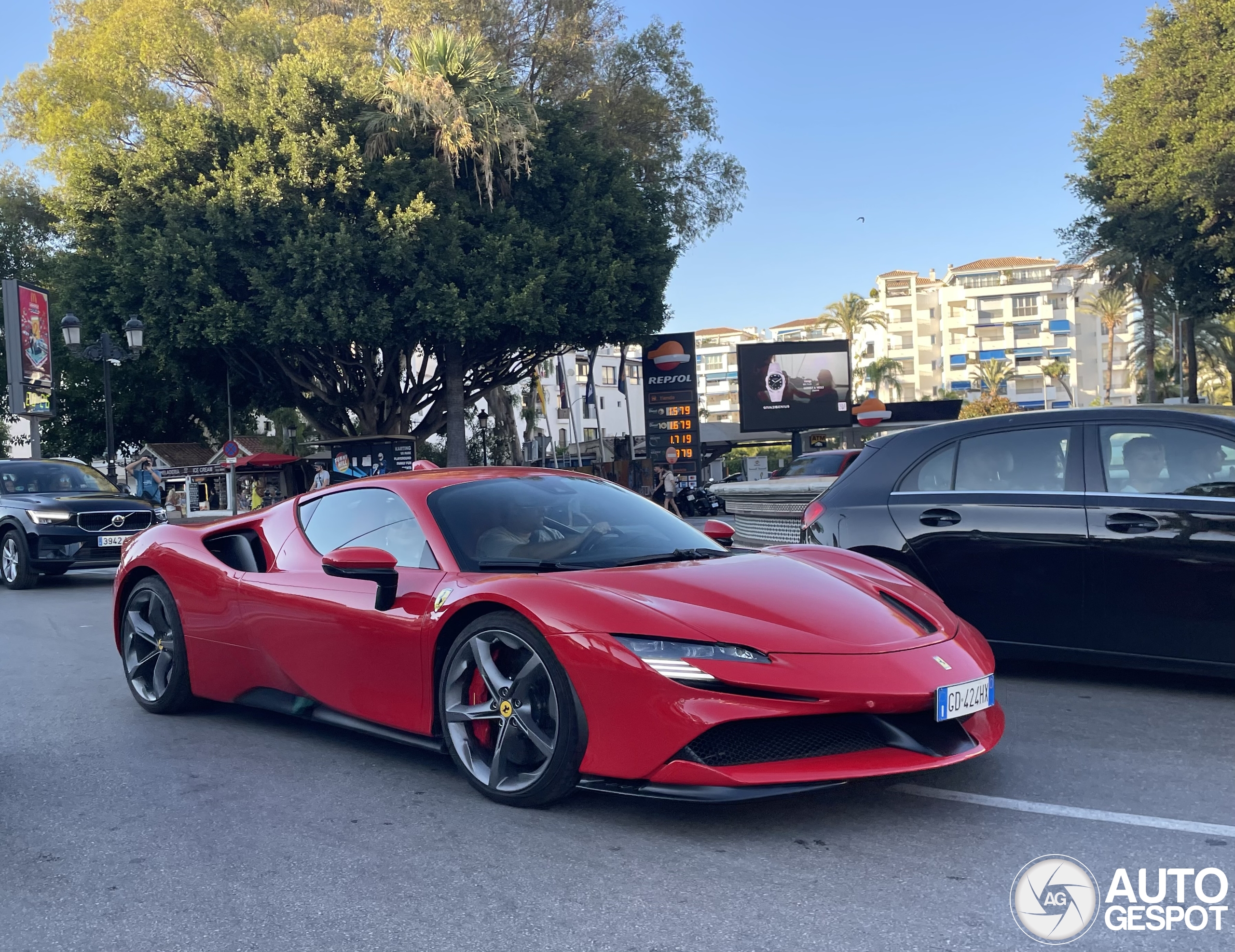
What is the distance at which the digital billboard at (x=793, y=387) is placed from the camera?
41.8 meters

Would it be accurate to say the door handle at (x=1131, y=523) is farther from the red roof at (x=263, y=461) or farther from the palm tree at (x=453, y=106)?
the red roof at (x=263, y=461)

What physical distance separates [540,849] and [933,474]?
3.58 m

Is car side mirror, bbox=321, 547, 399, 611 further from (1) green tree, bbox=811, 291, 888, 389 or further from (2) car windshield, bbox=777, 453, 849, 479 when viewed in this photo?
(1) green tree, bbox=811, 291, 888, 389

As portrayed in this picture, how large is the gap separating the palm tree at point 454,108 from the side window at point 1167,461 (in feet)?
82.4

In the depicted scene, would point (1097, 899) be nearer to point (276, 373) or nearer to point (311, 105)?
point (311, 105)

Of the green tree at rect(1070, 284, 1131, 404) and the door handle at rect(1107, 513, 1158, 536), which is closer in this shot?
the door handle at rect(1107, 513, 1158, 536)

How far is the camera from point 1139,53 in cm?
3025

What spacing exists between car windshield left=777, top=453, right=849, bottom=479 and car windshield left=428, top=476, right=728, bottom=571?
1251 centimetres

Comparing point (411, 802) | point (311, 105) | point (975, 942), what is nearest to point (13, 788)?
point (411, 802)

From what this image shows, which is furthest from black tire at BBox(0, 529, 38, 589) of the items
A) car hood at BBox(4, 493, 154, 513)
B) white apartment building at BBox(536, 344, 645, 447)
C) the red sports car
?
white apartment building at BBox(536, 344, 645, 447)

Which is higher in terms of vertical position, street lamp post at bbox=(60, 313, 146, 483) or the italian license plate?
street lamp post at bbox=(60, 313, 146, 483)

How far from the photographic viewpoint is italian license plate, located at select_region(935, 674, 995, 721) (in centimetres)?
357

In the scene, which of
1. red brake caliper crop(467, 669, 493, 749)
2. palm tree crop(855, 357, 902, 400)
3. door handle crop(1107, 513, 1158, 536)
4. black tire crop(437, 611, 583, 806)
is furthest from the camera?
palm tree crop(855, 357, 902, 400)

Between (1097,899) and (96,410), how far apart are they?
47753 mm
